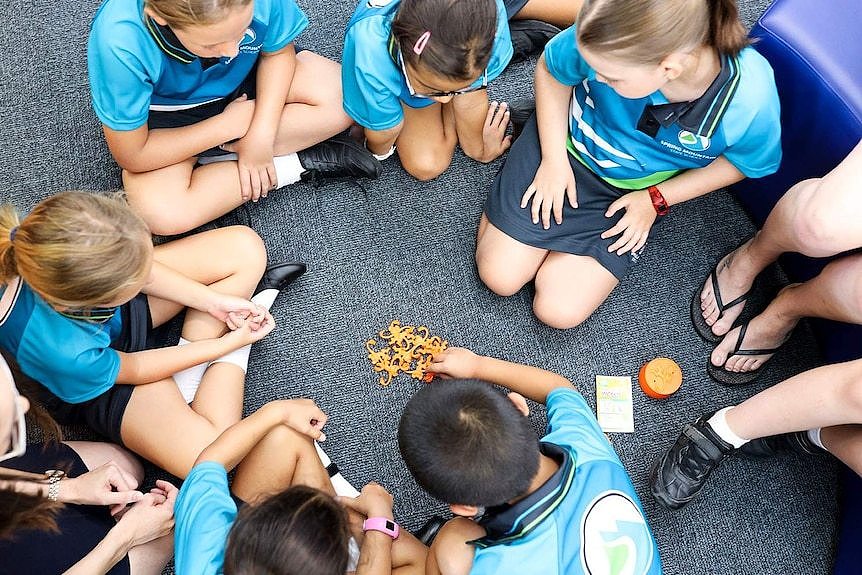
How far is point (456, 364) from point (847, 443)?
91 cm

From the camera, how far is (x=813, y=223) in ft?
5.13

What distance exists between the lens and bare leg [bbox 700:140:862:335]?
1505 millimetres

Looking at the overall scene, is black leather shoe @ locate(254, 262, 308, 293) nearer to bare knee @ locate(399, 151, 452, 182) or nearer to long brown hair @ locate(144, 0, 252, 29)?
bare knee @ locate(399, 151, 452, 182)

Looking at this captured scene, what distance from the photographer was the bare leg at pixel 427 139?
2029 mm

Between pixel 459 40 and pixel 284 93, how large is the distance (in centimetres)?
61

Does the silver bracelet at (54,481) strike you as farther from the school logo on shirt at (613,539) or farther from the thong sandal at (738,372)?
the thong sandal at (738,372)

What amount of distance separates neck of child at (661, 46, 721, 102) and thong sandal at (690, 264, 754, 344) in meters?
0.64

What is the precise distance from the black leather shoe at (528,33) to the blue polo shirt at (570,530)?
123 cm

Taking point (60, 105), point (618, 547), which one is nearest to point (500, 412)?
point (618, 547)

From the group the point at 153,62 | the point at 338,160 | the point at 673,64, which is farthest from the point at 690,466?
the point at 153,62

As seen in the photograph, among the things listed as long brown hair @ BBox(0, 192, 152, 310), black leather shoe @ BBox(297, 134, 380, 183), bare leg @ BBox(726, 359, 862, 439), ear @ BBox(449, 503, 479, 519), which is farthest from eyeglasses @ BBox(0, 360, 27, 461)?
bare leg @ BBox(726, 359, 862, 439)

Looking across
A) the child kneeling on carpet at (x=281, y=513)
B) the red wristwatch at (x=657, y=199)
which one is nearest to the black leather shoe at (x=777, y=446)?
the red wristwatch at (x=657, y=199)

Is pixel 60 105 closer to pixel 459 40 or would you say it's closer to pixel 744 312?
pixel 459 40

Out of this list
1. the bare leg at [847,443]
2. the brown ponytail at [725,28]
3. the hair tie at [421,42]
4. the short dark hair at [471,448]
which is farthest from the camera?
the bare leg at [847,443]
